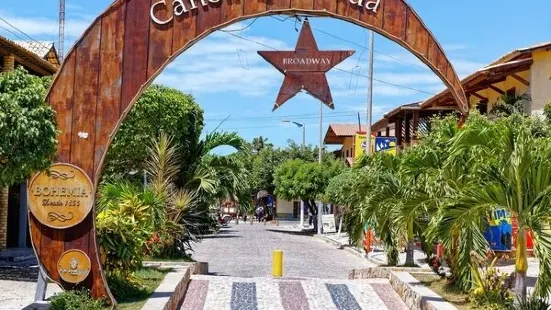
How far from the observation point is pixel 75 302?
10.7 m

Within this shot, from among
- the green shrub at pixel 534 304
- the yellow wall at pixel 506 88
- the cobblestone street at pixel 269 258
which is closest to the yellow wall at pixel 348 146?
the cobblestone street at pixel 269 258

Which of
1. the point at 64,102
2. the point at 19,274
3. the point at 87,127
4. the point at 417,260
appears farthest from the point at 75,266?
the point at 417,260

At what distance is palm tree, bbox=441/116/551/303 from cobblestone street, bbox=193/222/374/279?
11.6 m

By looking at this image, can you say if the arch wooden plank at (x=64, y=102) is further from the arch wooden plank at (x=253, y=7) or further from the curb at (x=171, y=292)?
the arch wooden plank at (x=253, y=7)

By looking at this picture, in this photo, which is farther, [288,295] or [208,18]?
[288,295]

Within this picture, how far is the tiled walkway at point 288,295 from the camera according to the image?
1377 cm

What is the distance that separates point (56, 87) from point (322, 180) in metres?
40.8

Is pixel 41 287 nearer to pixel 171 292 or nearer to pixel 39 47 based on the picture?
pixel 171 292

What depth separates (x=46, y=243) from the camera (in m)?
11.4

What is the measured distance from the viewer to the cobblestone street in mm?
23391

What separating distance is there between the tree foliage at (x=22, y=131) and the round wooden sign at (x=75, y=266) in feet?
5.16

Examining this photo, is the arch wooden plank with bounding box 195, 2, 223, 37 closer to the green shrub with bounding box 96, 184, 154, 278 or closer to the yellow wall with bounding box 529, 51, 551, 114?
the green shrub with bounding box 96, 184, 154, 278

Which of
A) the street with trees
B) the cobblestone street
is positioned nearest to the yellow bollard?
the cobblestone street

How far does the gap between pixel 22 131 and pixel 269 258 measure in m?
19.4
